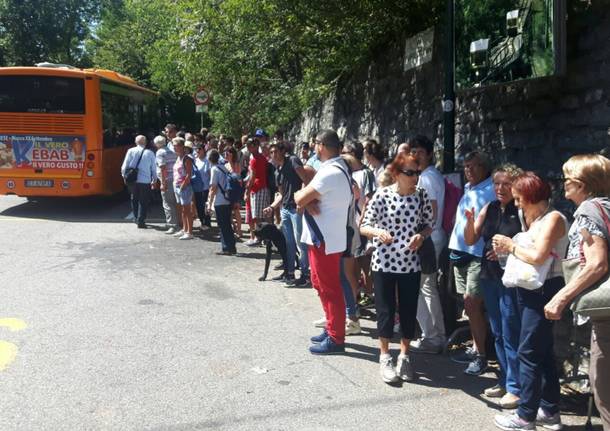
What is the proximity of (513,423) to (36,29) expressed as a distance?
1400 inches

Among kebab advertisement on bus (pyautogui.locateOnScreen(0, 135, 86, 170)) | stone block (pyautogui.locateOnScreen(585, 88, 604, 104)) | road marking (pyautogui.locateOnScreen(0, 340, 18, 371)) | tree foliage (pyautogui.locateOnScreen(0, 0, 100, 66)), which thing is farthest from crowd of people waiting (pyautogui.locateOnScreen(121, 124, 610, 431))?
tree foliage (pyautogui.locateOnScreen(0, 0, 100, 66))

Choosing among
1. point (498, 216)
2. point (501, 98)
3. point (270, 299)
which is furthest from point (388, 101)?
point (498, 216)

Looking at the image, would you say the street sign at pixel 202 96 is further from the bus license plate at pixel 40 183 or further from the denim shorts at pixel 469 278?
the denim shorts at pixel 469 278

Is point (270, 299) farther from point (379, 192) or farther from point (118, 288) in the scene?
point (379, 192)

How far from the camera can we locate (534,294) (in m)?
3.99

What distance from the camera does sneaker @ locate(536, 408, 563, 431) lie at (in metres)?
4.14

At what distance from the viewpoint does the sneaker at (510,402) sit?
441cm

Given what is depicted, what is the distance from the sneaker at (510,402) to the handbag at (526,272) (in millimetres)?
907

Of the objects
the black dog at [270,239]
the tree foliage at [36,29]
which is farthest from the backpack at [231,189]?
the tree foliage at [36,29]

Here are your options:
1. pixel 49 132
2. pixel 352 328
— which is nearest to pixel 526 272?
pixel 352 328

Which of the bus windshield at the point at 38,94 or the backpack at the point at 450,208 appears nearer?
the backpack at the point at 450,208

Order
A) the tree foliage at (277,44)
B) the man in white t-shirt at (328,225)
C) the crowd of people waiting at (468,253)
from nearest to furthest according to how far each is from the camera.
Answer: the crowd of people waiting at (468,253), the man in white t-shirt at (328,225), the tree foliage at (277,44)

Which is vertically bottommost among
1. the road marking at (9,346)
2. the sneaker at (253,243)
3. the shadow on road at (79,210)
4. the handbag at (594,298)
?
the road marking at (9,346)

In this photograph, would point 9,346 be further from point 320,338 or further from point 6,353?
point 320,338
